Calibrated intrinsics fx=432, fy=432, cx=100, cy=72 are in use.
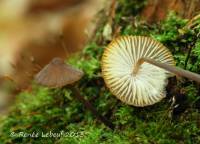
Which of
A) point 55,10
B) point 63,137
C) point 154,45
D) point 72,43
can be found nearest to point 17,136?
point 63,137

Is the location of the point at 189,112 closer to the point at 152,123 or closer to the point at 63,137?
the point at 152,123

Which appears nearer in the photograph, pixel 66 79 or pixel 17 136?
pixel 66 79

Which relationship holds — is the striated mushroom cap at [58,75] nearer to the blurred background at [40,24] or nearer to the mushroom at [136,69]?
the mushroom at [136,69]

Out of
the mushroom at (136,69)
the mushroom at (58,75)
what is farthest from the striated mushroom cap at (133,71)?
the mushroom at (58,75)

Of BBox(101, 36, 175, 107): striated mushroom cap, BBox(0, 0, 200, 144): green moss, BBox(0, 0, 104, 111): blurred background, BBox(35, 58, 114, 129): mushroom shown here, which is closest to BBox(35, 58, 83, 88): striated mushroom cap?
BBox(35, 58, 114, 129): mushroom

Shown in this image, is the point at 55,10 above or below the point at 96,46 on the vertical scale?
above

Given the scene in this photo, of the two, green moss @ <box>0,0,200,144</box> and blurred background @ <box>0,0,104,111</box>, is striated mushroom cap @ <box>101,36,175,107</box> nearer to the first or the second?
green moss @ <box>0,0,200,144</box>

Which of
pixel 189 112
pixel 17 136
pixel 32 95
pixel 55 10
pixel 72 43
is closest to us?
pixel 189 112
